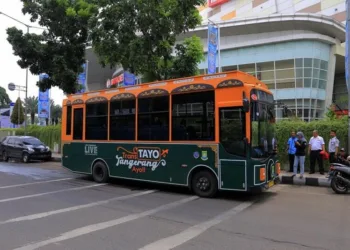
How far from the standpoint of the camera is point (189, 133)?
10.0m

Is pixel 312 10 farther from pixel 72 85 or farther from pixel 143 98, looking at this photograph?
pixel 143 98

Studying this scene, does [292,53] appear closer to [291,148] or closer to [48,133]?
[291,148]

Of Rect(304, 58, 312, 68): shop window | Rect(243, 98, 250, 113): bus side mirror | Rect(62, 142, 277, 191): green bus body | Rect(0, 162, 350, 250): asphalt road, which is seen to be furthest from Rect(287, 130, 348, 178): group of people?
Rect(304, 58, 312, 68): shop window

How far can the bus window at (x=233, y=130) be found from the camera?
9.04 m

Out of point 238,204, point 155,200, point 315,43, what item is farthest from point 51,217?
point 315,43

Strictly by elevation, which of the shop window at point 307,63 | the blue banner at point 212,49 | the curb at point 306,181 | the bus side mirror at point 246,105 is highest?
the shop window at point 307,63

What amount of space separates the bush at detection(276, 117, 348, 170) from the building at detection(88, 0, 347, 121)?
1716 centimetres

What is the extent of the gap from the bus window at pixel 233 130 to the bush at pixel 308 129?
700cm

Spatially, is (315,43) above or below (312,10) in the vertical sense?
below

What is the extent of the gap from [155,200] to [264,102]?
3.91 meters

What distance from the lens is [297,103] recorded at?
33.5m

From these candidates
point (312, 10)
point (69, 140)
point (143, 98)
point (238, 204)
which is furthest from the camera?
point (312, 10)

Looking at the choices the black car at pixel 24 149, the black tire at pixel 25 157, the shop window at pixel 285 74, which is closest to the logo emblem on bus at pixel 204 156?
the black car at pixel 24 149

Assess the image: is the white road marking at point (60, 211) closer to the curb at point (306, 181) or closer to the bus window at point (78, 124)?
the bus window at point (78, 124)
